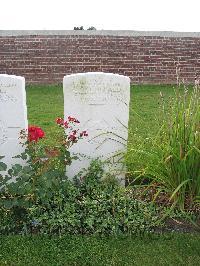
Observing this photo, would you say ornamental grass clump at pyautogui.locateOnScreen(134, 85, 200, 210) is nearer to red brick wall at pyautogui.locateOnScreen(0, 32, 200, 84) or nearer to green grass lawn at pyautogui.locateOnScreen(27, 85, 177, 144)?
green grass lawn at pyautogui.locateOnScreen(27, 85, 177, 144)

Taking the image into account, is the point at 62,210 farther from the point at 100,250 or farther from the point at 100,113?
the point at 100,113

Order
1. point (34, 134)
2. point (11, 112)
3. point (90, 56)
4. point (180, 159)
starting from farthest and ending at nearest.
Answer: point (90, 56), point (11, 112), point (180, 159), point (34, 134)

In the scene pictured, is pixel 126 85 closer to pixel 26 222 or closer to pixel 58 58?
pixel 26 222

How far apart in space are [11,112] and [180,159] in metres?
1.64

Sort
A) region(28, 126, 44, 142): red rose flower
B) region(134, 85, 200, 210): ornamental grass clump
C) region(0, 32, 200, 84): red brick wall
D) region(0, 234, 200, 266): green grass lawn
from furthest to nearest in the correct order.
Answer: region(0, 32, 200, 84): red brick wall → region(134, 85, 200, 210): ornamental grass clump → region(28, 126, 44, 142): red rose flower → region(0, 234, 200, 266): green grass lawn

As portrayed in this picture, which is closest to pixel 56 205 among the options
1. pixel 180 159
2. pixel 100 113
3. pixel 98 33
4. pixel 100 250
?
pixel 100 250

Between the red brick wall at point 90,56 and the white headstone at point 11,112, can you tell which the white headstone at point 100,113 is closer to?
the white headstone at point 11,112

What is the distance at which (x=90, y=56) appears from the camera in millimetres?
13625

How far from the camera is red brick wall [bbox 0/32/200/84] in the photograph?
13531mm

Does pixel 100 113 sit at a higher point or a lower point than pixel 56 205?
higher

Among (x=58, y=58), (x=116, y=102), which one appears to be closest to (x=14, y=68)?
(x=58, y=58)

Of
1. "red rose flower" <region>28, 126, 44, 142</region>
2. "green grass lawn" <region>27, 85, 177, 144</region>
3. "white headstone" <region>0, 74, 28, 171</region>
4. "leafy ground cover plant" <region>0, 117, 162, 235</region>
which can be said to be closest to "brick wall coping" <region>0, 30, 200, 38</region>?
"green grass lawn" <region>27, 85, 177, 144</region>

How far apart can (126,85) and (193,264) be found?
5.79 feet

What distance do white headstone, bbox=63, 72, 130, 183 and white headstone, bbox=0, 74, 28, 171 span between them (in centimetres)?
40
